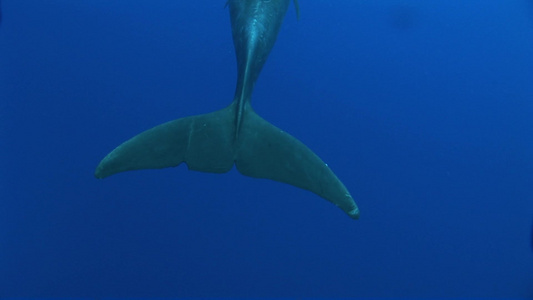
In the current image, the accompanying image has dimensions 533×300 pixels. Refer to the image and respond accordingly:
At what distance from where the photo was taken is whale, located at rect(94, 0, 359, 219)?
3.55m

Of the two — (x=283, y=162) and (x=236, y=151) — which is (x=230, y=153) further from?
(x=283, y=162)

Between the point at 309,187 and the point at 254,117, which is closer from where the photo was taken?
the point at 309,187

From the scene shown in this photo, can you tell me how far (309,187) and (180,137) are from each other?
3.71ft

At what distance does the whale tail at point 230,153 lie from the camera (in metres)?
3.56

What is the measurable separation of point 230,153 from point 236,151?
5cm

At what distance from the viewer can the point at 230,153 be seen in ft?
12.5

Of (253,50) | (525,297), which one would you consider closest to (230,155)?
(253,50)

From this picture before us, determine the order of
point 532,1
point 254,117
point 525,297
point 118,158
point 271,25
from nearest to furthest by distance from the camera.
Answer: point 118,158
point 254,117
point 271,25
point 525,297
point 532,1

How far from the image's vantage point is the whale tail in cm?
356

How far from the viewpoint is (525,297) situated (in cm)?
641

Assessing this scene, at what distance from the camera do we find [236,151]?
3809mm

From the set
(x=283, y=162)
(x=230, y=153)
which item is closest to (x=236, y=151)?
(x=230, y=153)

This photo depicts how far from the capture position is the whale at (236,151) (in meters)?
3.55

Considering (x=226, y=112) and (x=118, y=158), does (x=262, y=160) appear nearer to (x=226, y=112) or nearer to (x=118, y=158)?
(x=226, y=112)
